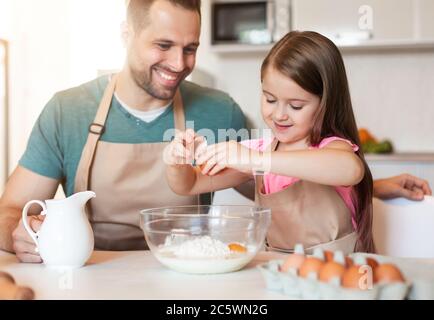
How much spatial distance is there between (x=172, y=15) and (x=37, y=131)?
0.27 metres

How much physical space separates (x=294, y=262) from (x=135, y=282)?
0.16 metres

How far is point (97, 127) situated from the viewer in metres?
0.86

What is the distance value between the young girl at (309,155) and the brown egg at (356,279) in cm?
17

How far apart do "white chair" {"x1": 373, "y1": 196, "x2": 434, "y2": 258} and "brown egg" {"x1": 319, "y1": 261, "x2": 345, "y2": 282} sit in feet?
1.22

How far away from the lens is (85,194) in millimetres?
605

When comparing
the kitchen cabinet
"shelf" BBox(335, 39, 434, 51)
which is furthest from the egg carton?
"shelf" BBox(335, 39, 434, 51)

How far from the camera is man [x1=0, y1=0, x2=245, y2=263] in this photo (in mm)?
811

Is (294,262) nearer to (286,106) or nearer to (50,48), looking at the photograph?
(286,106)

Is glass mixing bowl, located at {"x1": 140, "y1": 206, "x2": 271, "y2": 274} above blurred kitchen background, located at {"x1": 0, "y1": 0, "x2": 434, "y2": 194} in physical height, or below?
below

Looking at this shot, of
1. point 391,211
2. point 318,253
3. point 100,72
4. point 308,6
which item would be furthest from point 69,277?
point 308,6

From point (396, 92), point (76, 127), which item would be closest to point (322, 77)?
point (76, 127)

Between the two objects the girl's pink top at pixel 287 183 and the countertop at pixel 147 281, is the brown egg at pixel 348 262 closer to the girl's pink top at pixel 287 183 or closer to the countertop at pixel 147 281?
the countertop at pixel 147 281

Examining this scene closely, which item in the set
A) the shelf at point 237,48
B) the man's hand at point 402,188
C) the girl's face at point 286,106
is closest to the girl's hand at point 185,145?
the girl's face at point 286,106

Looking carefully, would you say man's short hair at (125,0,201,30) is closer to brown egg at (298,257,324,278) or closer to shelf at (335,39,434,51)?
brown egg at (298,257,324,278)
